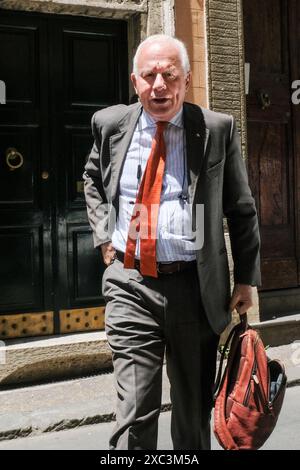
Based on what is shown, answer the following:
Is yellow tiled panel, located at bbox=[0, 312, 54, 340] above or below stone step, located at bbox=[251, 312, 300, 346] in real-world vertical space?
above

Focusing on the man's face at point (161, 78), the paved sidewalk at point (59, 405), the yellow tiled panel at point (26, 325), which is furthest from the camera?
the yellow tiled panel at point (26, 325)

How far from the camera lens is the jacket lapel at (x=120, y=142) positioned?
10.1ft

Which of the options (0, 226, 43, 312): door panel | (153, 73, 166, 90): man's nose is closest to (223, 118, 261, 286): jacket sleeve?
(153, 73, 166, 90): man's nose

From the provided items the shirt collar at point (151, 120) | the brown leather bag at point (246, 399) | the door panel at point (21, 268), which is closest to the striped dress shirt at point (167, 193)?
the shirt collar at point (151, 120)

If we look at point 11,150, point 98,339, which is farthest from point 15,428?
point 11,150

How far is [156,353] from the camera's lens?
A: 2.99 m

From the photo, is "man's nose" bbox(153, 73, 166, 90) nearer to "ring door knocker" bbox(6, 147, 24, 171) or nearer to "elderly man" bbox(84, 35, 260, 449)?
"elderly man" bbox(84, 35, 260, 449)

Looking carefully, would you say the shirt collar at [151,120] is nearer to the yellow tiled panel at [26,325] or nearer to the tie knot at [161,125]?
the tie knot at [161,125]

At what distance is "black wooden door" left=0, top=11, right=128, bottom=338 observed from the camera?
6242mm

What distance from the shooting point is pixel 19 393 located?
5.73 meters

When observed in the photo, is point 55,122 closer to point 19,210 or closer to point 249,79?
point 19,210

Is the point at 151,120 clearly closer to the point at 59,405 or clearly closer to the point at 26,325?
the point at 59,405
